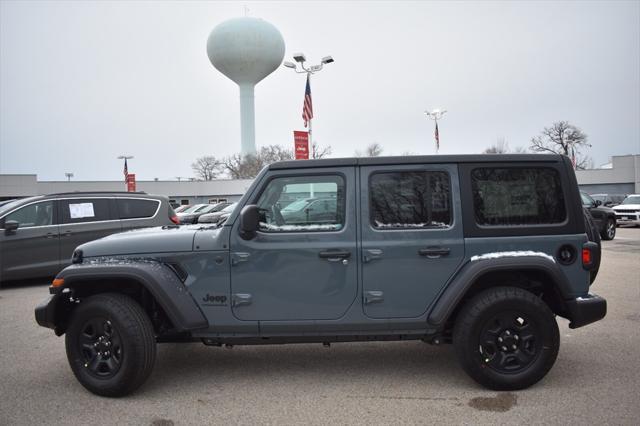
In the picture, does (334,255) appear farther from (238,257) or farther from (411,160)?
(411,160)

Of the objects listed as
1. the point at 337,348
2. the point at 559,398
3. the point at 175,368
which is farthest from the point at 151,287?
the point at 559,398

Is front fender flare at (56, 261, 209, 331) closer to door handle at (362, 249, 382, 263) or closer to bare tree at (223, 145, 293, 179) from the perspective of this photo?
door handle at (362, 249, 382, 263)

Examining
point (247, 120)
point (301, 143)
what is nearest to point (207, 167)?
point (247, 120)

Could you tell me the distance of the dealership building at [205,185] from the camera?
5347cm

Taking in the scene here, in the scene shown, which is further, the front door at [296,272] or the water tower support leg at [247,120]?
the water tower support leg at [247,120]

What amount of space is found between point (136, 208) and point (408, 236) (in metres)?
7.83

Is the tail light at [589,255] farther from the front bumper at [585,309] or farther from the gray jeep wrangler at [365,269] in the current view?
the front bumper at [585,309]

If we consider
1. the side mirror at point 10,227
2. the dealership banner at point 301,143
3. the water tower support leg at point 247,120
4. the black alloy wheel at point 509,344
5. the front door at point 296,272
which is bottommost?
the black alloy wheel at point 509,344

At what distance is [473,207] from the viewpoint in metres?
4.10

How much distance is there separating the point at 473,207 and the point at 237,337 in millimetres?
2250

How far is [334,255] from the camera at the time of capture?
4.00m

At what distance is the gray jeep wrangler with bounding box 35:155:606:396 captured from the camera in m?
3.97

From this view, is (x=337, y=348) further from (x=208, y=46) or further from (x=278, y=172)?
(x=208, y=46)

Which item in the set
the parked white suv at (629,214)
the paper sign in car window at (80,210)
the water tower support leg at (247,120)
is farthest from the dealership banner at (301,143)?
the water tower support leg at (247,120)
